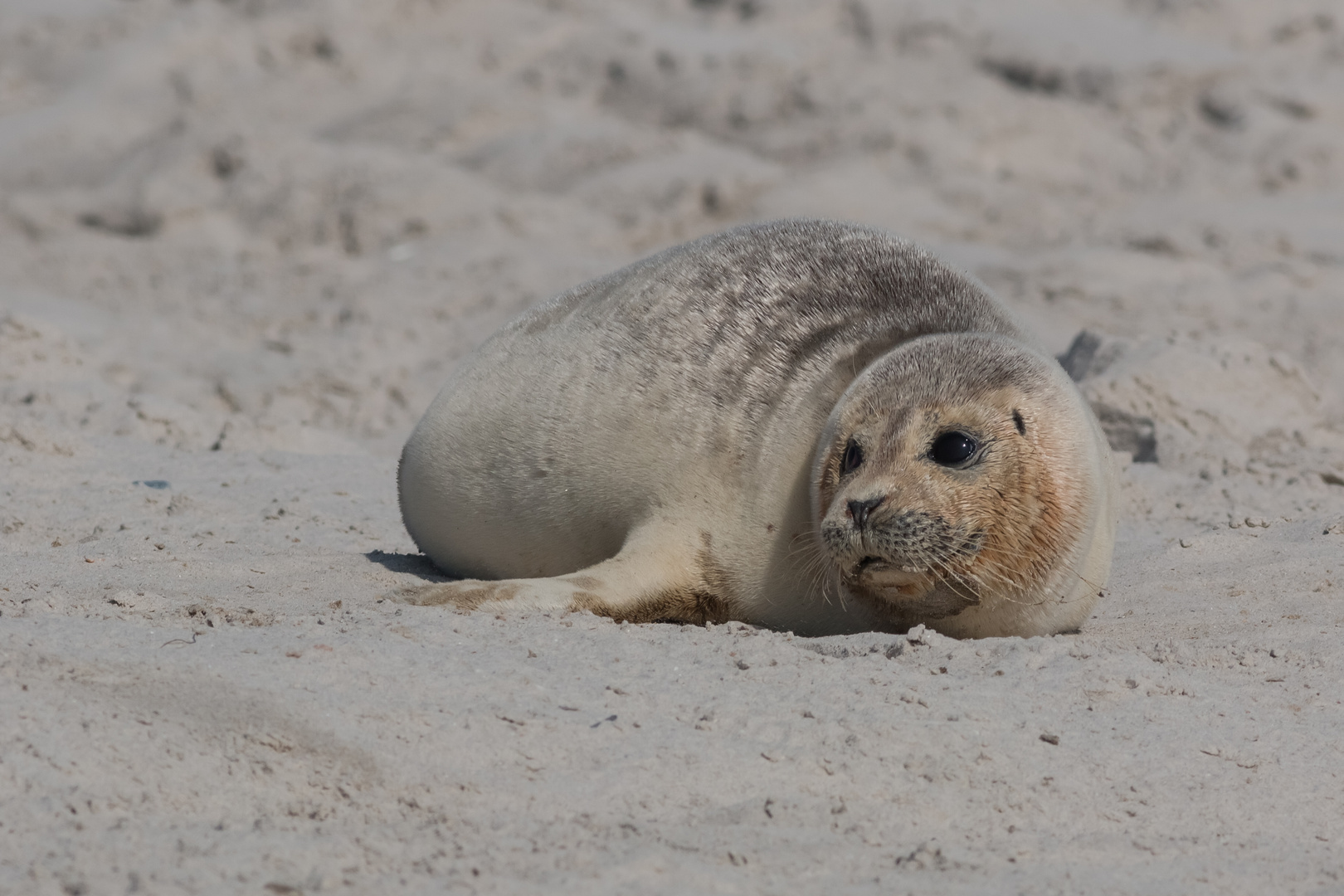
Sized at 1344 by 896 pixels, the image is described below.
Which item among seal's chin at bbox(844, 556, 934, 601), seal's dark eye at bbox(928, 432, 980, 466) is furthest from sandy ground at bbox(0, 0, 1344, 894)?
seal's dark eye at bbox(928, 432, 980, 466)

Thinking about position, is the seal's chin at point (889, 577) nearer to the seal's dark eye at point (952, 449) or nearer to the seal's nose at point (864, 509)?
the seal's nose at point (864, 509)

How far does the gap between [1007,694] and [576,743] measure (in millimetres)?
975

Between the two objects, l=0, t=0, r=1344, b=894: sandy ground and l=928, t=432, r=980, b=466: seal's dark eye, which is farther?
l=928, t=432, r=980, b=466: seal's dark eye

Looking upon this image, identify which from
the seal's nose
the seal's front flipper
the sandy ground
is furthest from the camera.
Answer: the seal's front flipper

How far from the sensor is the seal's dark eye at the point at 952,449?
11.6 feet

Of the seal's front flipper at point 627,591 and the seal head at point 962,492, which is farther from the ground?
the seal head at point 962,492

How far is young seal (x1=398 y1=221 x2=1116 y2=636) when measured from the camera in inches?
139

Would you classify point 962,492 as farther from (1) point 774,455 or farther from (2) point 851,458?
(1) point 774,455

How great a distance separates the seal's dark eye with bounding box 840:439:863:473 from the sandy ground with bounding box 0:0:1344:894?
0.44 meters

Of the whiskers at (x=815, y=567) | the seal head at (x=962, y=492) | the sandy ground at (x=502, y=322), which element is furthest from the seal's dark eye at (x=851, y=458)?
the sandy ground at (x=502, y=322)

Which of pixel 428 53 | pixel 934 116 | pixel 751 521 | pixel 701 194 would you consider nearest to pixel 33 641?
pixel 751 521

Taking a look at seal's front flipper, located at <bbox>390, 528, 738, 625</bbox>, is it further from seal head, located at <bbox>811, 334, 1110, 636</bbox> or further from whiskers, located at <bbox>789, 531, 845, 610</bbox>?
seal head, located at <bbox>811, 334, 1110, 636</bbox>

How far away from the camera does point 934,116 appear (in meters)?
11.8

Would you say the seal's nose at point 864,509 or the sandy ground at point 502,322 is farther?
the seal's nose at point 864,509
